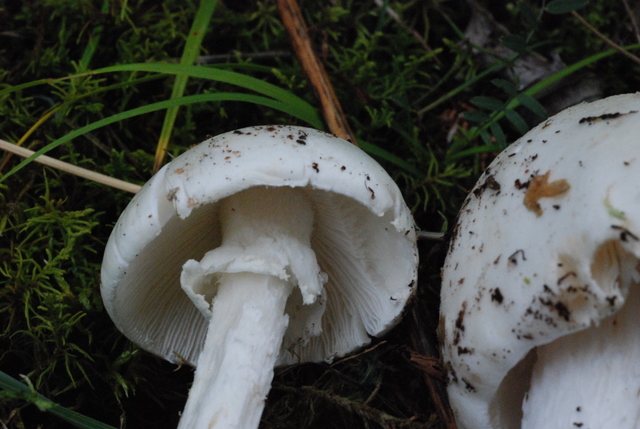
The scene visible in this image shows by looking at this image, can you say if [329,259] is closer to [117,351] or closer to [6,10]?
[117,351]

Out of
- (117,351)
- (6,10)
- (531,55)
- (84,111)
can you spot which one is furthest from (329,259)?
(6,10)

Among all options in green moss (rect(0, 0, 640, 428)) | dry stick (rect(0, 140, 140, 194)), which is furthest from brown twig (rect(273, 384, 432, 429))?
dry stick (rect(0, 140, 140, 194))

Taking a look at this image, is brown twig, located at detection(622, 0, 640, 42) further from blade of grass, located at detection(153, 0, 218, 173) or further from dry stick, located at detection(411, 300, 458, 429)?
blade of grass, located at detection(153, 0, 218, 173)

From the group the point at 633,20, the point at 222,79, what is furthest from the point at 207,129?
the point at 633,20

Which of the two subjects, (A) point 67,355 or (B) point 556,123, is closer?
(B) point 556,123

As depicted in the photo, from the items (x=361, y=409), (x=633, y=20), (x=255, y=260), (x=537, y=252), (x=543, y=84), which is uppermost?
(x=633, y=20)

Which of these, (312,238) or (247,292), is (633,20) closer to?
(312,238)

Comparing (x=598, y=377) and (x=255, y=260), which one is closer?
(x=598, y=377)
